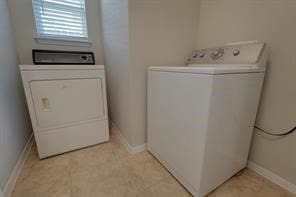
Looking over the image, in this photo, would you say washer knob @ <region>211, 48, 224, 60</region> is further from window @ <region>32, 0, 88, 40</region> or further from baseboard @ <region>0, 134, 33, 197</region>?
baseboard @ <region>0, 134, 33, 197</region>

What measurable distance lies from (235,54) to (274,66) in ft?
1.02

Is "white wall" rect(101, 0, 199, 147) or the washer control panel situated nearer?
the washer control panel

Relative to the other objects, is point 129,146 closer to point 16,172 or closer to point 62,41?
Answer: point 16,172

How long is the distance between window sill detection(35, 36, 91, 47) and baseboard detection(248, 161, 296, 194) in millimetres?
2367

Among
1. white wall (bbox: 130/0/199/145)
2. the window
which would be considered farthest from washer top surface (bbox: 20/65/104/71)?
the window

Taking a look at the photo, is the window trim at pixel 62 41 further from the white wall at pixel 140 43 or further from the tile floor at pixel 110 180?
the tile floor at pixel 110 180

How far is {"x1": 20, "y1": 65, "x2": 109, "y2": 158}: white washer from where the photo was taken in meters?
1.32

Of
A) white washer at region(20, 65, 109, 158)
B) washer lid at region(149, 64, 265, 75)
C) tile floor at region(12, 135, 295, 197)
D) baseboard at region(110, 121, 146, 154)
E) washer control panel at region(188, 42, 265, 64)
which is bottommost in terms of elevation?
tile floor at region(12, 135, 295, 197)

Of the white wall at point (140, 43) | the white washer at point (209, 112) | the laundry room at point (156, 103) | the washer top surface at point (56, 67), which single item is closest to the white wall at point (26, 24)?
the laundry room at point (156, 103)

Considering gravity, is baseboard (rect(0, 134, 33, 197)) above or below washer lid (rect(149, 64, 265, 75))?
below

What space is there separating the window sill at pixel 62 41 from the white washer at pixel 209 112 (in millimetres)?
1239

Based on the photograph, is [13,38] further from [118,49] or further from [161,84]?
[161,84]

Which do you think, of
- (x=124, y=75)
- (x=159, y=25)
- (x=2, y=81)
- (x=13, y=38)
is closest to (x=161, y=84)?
(x=124, y=75)

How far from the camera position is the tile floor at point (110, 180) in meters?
1.10
